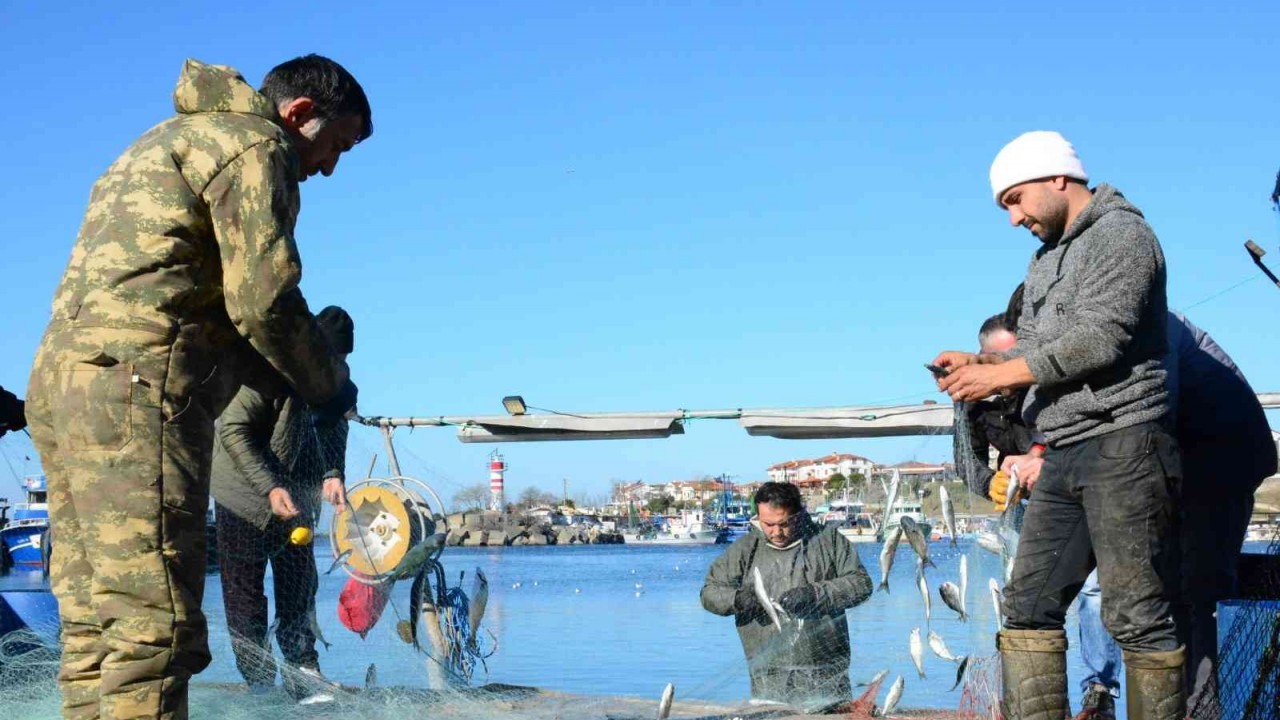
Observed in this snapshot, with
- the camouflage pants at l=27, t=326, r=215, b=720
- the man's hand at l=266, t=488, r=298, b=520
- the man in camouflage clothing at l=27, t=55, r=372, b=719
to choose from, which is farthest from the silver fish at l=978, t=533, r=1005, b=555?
the camouflage pants at l=27, t=326, r=215, b=720

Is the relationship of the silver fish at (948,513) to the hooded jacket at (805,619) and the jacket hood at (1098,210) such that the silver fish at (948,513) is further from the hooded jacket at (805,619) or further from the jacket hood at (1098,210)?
the jacket hood at (1098,210)

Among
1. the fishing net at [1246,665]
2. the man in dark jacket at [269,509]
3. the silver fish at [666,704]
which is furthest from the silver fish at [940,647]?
the man in dark jacket at [269,509]

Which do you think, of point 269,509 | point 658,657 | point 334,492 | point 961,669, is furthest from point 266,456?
point 658,657

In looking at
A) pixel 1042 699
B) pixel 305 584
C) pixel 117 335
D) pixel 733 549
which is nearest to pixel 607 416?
pixel 733 549

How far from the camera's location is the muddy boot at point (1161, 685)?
3.53m

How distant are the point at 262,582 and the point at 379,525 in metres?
0.70

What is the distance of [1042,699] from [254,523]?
3556mm

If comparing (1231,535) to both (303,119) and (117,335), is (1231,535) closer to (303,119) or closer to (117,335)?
(303,119)

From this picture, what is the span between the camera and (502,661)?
10.2 metres

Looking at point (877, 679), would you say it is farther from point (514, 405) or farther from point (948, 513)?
point (514, 405)

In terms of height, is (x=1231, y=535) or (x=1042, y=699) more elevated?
(x=1231, y=535)

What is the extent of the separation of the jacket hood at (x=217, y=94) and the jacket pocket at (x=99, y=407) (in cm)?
72

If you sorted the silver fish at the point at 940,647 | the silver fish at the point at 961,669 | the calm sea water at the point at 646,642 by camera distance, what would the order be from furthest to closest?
the calm sea water at the point at 646,642
the silver fish at the point at 940,647
the silver fish at the point at 961,669

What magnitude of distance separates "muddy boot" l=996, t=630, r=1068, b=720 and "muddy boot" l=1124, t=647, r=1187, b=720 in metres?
0.24
